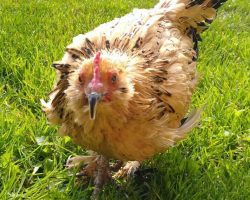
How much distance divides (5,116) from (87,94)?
3.54 ft

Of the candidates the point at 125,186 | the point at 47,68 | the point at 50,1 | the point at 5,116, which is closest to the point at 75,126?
the point at 125,186

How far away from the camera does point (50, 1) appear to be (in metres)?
5.57

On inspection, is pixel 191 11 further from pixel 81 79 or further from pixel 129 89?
pixel 81 79

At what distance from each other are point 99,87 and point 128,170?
0.93m

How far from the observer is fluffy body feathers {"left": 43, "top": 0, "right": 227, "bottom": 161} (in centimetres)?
216

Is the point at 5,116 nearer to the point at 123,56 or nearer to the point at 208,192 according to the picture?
the point at 123,56

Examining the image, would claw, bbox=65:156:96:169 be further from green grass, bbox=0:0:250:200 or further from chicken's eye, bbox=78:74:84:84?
chicken's eye, bbox=78:74:84:84

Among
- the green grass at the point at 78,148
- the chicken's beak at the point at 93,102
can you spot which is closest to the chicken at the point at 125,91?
the chicken's beak at the point at 93,102

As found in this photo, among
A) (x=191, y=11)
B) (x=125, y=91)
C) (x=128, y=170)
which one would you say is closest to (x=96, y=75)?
(x=125, y=91)

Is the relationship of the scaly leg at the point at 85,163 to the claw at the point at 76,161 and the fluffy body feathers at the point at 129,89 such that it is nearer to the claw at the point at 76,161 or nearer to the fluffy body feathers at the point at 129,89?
the claw at the point at 76,161

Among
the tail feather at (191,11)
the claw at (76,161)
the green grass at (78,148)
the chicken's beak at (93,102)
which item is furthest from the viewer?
the tail feather at (191,11)

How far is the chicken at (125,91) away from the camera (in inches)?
84.0

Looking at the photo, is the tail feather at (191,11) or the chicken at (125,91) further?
the tail feather at (191,11)

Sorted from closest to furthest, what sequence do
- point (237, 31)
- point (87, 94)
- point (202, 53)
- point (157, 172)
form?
1. point (87, 94)
2. point (157, 172)
3. point (202, 53)
4. point (237, 31)
